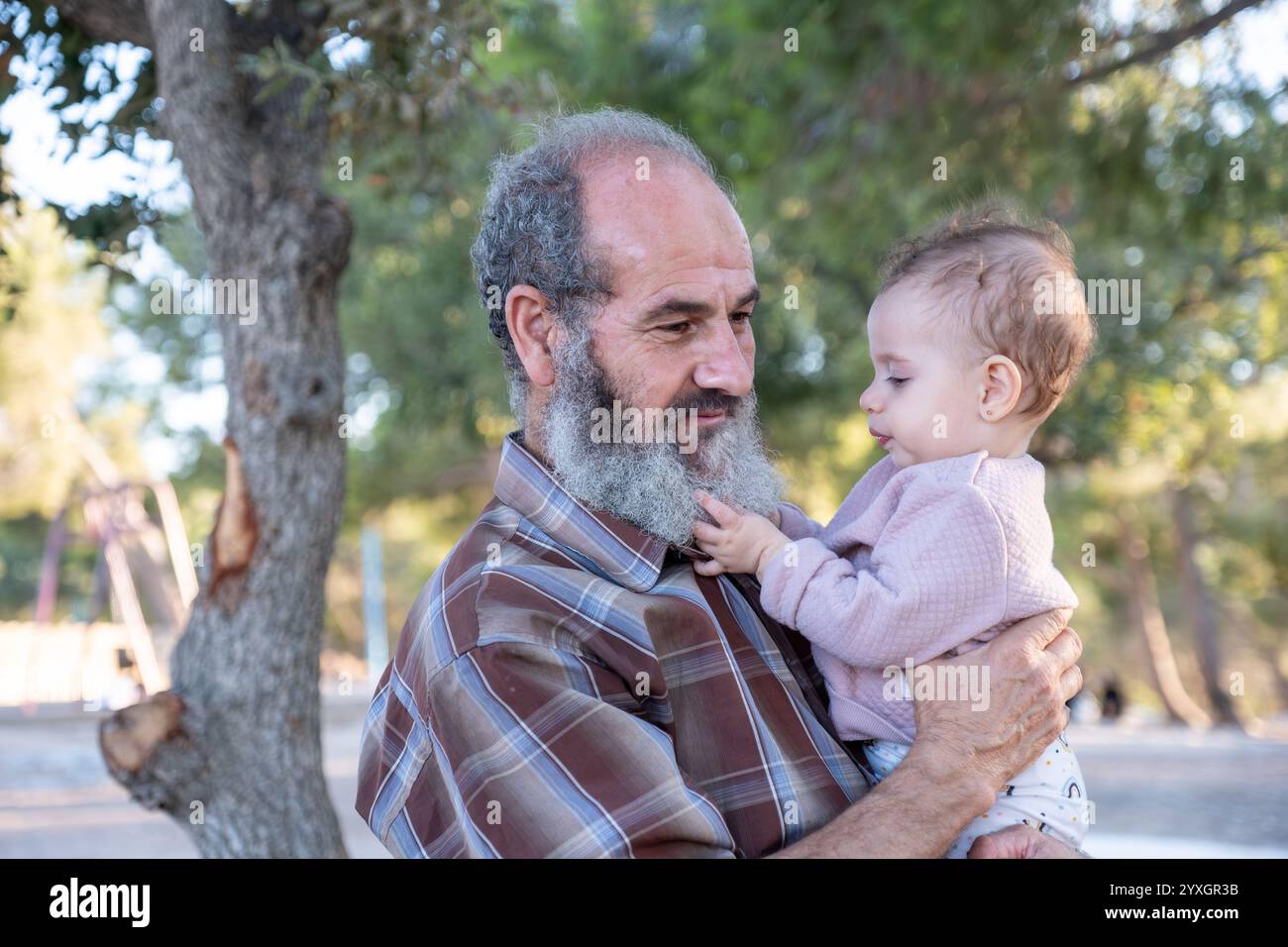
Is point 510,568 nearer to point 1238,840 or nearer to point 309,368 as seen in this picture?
point 309,368

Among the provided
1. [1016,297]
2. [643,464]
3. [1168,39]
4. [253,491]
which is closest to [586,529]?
[643,464]

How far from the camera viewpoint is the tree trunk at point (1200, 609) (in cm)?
2161

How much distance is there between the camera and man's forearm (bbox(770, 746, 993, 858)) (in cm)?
192

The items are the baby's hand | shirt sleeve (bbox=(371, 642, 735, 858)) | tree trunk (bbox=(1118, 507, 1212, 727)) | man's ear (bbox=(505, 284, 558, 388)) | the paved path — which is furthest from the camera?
tree trunk (bbox=(1118, 507, 1212, 727))

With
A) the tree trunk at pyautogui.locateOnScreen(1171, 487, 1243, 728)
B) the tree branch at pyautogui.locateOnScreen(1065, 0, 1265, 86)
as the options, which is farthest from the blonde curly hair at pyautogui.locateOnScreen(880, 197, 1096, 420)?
the tree trunk at pyautogui.locateOnScreen(1171, 487, 1243, 728)

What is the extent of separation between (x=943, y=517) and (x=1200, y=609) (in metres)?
21.8

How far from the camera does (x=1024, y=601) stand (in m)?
2.17

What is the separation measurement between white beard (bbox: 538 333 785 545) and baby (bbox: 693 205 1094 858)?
6cm

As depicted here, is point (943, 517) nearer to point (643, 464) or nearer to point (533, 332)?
point (643, 464)

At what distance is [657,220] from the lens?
238 centimetres

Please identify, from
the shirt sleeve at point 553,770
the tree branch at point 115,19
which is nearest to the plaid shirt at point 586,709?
the shirt sleeve at point 553,770

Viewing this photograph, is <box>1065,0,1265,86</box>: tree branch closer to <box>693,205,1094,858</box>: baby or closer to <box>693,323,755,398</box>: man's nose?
<box>693,205,1094,858</box>: baby
